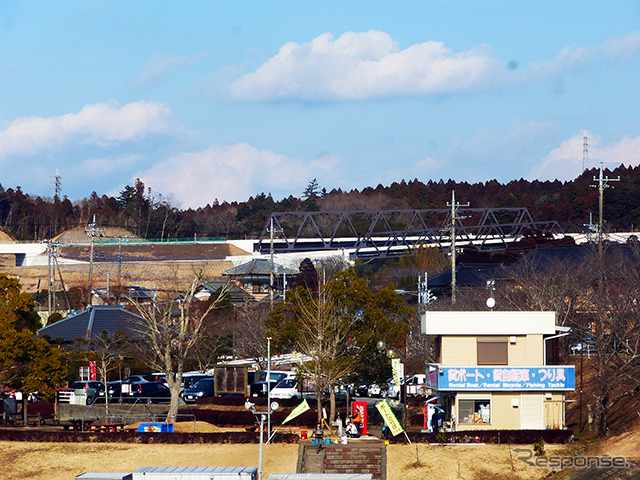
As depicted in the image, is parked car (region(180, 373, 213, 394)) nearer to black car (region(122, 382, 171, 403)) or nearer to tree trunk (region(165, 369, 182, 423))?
black car (region(122, 382, 171, 403))

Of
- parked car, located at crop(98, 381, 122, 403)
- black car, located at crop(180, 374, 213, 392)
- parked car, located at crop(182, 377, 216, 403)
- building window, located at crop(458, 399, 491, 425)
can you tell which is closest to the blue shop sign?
building window, located at crop(458, 399, 491, 425)

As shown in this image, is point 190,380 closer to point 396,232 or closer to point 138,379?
point 138,379

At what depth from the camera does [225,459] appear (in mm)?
28266

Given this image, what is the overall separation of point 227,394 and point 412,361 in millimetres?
13706

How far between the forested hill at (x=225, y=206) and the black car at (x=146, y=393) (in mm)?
86033

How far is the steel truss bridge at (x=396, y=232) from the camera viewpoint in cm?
9531

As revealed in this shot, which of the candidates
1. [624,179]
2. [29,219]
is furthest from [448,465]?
[29,219]

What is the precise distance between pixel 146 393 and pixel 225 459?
15.4 meters

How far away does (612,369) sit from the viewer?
3472cm

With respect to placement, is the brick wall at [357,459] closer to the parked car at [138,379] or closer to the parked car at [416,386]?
the parked car at [416,386]

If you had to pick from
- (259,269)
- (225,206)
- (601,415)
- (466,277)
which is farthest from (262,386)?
(225,206)

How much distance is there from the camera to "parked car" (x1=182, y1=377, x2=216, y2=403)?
42.5m

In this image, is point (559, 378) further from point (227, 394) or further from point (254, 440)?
point (227, 394)

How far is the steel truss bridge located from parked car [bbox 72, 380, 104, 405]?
37863 millimetres
